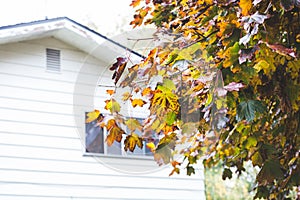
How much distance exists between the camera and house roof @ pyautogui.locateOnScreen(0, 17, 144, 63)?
5.92 metres

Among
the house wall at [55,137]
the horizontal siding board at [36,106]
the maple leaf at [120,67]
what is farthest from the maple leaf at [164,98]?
the horizontal siding board at [36,106]

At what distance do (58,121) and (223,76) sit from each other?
15.3 feet

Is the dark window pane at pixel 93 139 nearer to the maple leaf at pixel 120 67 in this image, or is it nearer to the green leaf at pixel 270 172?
the maple leaf at pixel 120 67

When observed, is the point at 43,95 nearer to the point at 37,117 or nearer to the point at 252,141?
the point at 37,117

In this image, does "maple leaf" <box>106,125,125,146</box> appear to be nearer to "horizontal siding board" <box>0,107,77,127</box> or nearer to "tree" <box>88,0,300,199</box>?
"tree" <box>88,0,300,199</box>

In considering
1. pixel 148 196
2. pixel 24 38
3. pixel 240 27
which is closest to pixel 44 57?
pixel 24 38

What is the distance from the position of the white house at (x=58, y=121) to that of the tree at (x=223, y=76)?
3.49 metres

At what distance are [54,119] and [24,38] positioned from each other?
110 cm

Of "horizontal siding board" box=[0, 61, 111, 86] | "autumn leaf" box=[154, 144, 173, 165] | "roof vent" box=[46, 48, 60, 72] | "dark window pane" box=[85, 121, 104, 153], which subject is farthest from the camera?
"roof vent" box=[46, 48, 60, 72]

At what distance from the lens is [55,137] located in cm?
625

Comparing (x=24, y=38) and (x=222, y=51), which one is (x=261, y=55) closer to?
(x=222, y=51)

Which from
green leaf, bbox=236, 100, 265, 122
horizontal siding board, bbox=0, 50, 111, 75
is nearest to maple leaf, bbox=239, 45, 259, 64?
green leaf, bbox=236, 100, 265, 122

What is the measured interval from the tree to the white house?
349 cm

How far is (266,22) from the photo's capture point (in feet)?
6.37
